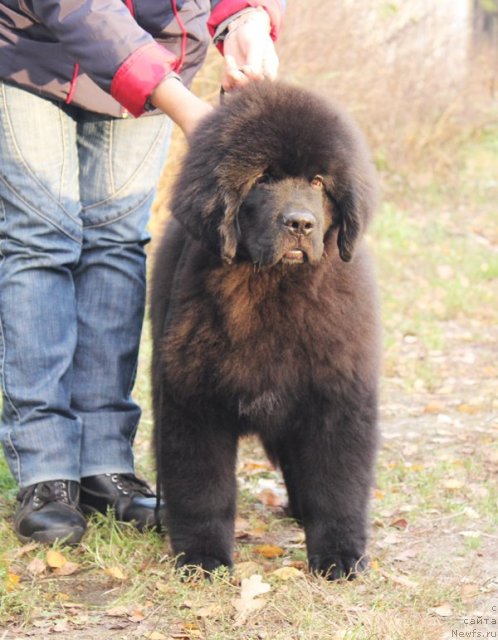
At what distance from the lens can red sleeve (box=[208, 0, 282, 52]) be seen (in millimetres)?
3398

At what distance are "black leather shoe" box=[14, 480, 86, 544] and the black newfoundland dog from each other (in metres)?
0.40

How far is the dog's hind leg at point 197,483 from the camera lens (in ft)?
10.3

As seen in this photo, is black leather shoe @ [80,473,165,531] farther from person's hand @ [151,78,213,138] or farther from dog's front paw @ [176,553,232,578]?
person's hand @ [151,78,213,138]

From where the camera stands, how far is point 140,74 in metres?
3.00

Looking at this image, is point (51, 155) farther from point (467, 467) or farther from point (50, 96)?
point (467, 467)

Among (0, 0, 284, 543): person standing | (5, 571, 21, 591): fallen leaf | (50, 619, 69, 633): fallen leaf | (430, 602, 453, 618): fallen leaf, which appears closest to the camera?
(50, 619, 69, 633): fallen leaf

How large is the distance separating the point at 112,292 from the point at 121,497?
0.73 meters

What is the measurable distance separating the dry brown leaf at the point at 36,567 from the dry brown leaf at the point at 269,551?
0.71 metres

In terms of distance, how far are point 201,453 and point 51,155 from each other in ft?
3.67

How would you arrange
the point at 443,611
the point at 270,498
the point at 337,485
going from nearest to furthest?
the point at 443,611 < the point at 337,485 < the point at 270,498

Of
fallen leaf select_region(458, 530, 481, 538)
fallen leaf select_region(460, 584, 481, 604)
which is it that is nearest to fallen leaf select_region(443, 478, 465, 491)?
fallen leaf select_region(458, 530, 481, 538)

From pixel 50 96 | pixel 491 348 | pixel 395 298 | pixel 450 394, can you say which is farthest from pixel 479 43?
pixel 50 96

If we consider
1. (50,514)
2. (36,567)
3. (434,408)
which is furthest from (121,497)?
(434,408)

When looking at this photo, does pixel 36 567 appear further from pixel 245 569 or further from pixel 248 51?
pixel 248 51
